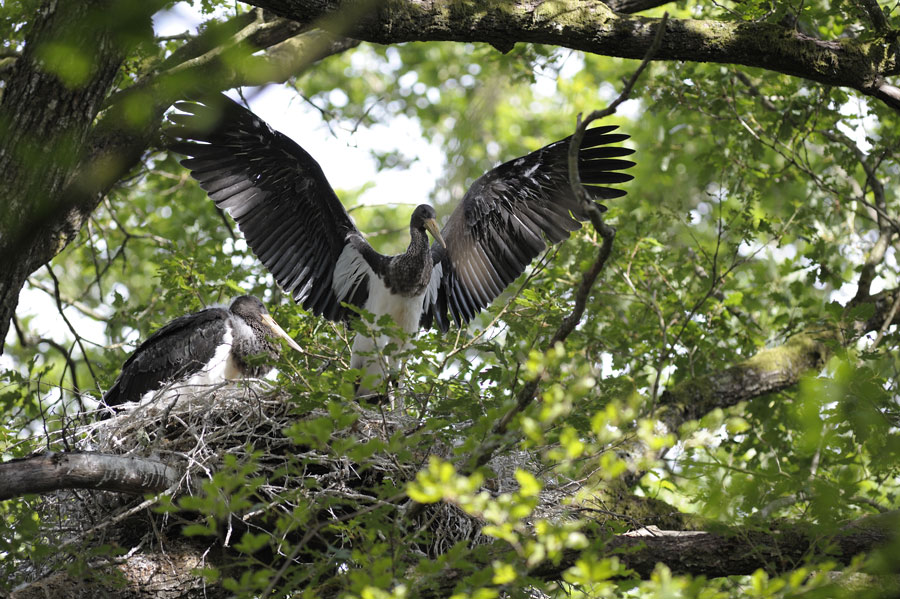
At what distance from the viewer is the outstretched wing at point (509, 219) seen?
6.13 meters

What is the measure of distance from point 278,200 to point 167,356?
1211 mm

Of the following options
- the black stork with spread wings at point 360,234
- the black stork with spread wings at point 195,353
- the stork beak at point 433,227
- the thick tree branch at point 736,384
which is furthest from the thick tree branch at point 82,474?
the thick tree branch at point 736,384

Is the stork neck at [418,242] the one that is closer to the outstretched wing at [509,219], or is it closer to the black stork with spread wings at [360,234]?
the black stork with spread wings at [360,234]

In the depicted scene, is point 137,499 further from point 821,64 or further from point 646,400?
point 821,64

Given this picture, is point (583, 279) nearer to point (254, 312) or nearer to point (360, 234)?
point (360, 234)

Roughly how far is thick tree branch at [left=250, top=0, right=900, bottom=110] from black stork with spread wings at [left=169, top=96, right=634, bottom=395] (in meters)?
1.07

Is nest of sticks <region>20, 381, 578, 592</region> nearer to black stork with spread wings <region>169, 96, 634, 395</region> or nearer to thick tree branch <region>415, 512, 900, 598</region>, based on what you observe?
thick tree branch <region>415, 512, 900, 598</region>

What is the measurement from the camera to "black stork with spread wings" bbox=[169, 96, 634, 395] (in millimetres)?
5977

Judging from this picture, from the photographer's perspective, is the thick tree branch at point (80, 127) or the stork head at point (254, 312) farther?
the stork head at point (254, 312)

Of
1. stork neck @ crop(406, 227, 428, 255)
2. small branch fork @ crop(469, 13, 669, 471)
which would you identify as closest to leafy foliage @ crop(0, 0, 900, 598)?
small branch fork @ crop(469, 13, 669, 471)

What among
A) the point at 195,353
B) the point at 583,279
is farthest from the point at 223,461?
the point at 583,279

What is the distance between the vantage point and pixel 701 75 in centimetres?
725

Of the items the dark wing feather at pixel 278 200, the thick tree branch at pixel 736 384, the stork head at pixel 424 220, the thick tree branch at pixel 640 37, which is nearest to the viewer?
the thick tree branch at pixel 640 37

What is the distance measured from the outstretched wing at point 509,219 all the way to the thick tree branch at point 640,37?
4.06ft
